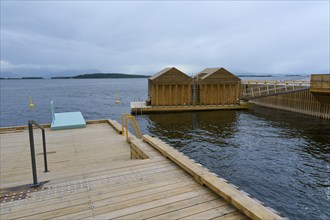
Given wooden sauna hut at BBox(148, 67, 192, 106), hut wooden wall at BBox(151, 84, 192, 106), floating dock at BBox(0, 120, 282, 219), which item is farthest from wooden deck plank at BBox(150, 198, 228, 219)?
hut wooden wall at BBox(151, 84, 192, 106)

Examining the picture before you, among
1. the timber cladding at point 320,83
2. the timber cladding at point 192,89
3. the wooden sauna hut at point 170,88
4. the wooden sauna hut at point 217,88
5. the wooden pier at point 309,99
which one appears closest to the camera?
the timber cladding at point 320,83

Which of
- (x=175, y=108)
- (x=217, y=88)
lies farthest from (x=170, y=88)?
(x=217, y=88)

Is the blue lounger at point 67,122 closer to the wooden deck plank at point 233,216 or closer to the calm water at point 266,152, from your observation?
the calm water at point 266,152

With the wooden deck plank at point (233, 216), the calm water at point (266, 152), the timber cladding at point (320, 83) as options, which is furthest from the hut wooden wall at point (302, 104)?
the wooden deck plank at point (233, 216)

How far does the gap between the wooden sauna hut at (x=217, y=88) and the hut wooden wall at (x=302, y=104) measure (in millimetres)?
5059

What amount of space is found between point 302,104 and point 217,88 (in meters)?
8.56

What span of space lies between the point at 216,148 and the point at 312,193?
17.3 ft

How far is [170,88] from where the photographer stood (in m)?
25.6

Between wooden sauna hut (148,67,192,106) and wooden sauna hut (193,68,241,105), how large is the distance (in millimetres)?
1336

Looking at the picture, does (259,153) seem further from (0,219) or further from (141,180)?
(0,219)

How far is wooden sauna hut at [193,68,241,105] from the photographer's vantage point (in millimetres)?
26812

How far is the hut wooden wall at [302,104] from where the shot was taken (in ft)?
70.5

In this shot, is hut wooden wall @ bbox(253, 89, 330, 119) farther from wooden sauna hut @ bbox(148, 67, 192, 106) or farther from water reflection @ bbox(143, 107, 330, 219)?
wooden sauna hut @ bbox(148, 67, 192, 106)

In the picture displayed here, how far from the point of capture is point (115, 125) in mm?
10250
